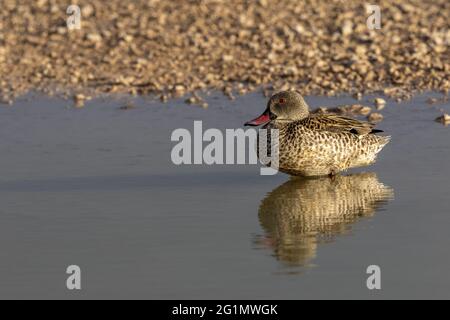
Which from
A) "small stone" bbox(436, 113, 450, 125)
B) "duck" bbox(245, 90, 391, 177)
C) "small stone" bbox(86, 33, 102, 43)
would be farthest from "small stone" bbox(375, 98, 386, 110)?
"small stone" bbox(86, 33, 102, 43)

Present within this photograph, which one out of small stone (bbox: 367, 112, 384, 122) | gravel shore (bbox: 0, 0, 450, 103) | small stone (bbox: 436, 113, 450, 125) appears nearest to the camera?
small stone (bbox: 436, 113, 450, 125)

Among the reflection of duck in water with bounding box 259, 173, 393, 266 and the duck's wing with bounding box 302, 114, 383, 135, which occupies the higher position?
the duck's wing with bounding box 302, 114, 383, 135

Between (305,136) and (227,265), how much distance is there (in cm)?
329

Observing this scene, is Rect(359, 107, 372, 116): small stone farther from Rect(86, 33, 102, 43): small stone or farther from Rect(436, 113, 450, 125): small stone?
Rect(86, 33, 102, 43): small stone

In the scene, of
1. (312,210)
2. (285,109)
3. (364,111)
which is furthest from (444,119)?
(312,210)

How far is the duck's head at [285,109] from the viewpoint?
12.0 meters

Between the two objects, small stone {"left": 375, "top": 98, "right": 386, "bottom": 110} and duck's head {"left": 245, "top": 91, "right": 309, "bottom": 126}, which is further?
small stone {"left": 375, "top": 98, "right": 386, "bottom": 110}

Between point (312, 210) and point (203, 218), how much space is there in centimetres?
103

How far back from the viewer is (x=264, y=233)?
9.59 m

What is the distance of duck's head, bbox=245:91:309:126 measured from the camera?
472 inches

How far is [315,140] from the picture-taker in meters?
11.6

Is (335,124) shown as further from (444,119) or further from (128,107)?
(128,107)
